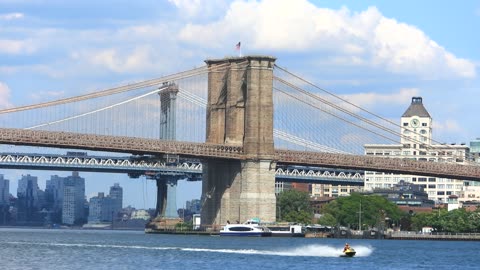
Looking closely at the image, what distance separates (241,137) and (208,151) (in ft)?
17.9

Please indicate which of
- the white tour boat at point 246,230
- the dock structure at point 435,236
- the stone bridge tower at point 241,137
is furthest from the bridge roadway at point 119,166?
the white tour boat at point 246,230

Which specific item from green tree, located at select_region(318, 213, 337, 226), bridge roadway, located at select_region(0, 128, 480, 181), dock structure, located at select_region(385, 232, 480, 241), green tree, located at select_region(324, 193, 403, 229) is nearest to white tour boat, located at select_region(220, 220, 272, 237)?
bridge roadway, located at select_region(0, 128, 480, 181)

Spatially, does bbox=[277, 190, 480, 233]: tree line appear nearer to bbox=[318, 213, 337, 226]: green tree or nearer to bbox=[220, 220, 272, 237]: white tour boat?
bbox=[318, 213, 337, 226]: green tree

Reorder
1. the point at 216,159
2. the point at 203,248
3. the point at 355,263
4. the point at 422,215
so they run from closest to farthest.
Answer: the point at 355,263, the point at 203,248, the point at 216,159, the point at 422,215

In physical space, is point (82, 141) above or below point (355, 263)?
above

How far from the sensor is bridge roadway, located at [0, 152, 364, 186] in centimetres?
17088

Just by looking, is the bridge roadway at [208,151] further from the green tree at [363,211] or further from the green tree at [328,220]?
the green tree at [328,220]

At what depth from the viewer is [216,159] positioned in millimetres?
133625

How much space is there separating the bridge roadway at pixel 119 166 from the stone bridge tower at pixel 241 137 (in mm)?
31019

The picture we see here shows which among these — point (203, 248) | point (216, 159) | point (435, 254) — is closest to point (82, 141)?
point (216, 159)

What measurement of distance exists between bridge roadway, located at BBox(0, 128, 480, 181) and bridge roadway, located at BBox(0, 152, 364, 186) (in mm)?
32942

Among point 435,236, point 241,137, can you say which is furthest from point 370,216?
point 241,137

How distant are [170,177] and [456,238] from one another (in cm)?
3611

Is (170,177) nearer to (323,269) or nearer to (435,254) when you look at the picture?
(435,254)
